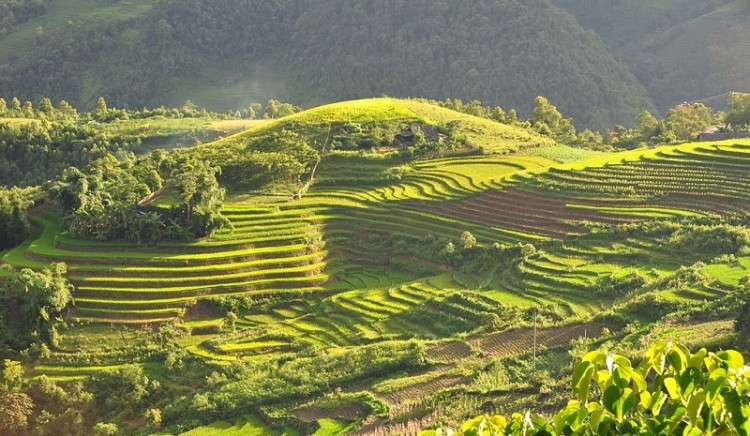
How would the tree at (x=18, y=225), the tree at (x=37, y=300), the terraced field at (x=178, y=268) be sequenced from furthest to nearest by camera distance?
the tree at (x=18, y=225) < the terraced field at (x=178, y=268) < the tree at (x=37, y=300)

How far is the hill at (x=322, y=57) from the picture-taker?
265ft

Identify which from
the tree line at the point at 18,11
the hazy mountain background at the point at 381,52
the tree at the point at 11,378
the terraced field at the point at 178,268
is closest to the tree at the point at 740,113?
the hazy mountain background at the point at 381,52

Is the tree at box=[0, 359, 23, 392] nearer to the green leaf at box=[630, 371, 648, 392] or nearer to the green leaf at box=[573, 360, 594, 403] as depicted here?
the green leaf at box=[573, 360, 594, 403]

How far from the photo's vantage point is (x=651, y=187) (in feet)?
103

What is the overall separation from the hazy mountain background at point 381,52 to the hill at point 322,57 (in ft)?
0.57

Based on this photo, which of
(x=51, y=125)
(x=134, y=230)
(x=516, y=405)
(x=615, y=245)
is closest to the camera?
(x=516, y=405)

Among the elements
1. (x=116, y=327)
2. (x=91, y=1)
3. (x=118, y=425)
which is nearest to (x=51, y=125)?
(x=116, y=327)

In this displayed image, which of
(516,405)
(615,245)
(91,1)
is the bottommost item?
(516,405)

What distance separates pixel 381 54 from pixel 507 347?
73638 mm

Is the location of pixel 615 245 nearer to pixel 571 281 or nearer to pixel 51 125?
pixel 571 281

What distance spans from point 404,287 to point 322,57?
2781 inches

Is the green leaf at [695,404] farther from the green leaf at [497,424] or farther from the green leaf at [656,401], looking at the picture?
the green leaf at [497,424]

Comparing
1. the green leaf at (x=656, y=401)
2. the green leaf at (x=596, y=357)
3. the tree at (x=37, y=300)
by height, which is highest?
the green leaf at (x=596, y=357)

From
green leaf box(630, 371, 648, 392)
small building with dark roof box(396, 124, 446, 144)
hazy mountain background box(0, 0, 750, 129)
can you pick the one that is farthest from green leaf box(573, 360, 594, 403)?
hazy mountain background box(0, 0, 750, 129)
